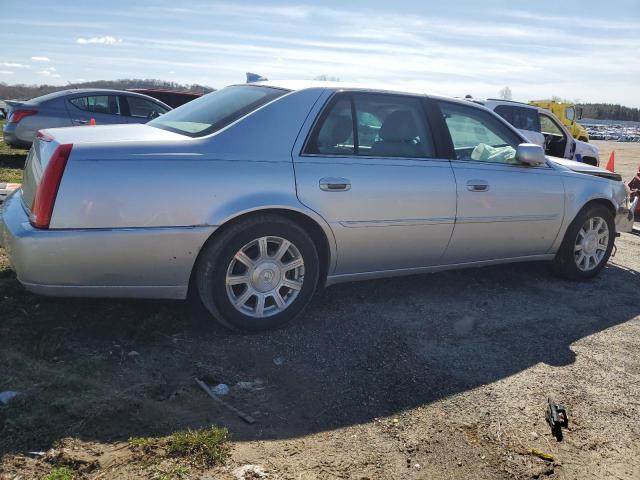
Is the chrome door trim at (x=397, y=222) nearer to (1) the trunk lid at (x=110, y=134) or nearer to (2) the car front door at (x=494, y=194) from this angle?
(2) the car front door at (x=494, y=194)

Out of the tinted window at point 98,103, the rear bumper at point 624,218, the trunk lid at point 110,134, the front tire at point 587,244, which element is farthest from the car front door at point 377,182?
the tinted window at point 98,103

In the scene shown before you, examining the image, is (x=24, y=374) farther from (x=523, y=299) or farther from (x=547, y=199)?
(x=547, y=199)

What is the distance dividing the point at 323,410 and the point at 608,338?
7.93 ft

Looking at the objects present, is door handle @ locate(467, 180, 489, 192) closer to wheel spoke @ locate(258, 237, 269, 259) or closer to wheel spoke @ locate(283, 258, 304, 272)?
wheel spoke @ locate(283, 258, 304, 272)

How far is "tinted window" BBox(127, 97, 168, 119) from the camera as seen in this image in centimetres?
1230

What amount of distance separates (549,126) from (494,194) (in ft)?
26.0

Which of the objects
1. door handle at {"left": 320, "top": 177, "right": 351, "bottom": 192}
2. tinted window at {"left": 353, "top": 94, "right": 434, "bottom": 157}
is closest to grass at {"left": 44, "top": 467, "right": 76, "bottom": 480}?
door handle at {"left": 320, "top": 177, "right": 351, "bottom": 192}

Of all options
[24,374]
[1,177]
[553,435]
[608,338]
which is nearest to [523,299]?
[608,338]

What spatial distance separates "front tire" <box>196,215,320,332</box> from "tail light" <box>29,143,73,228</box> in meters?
0.89

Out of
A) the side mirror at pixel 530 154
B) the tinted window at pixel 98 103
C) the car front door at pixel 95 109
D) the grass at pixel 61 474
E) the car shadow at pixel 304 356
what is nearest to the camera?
the grass at pixel 61 474

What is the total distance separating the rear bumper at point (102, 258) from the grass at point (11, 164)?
599cm

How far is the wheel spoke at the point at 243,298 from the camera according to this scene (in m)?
3.76

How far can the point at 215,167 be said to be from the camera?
3.52m

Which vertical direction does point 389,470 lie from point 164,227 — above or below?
below
